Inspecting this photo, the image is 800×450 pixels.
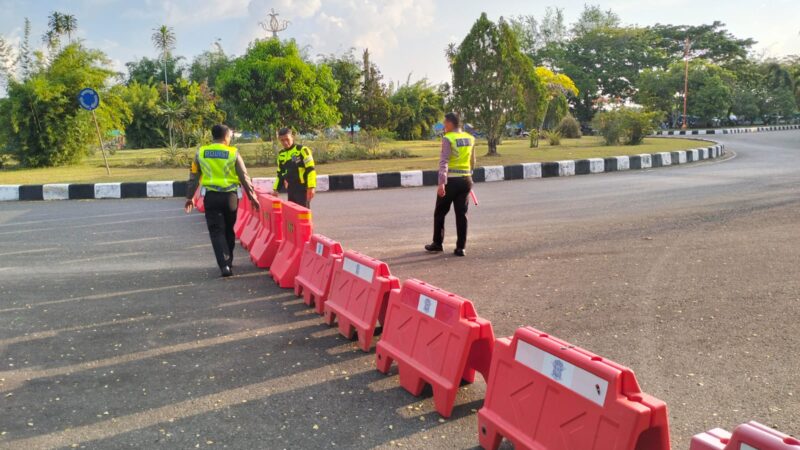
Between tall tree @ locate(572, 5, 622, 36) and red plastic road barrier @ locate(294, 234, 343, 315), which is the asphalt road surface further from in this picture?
tall tree @ locate(572, 5, 622, 36)

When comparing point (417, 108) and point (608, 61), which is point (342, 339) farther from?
point (608, 61)

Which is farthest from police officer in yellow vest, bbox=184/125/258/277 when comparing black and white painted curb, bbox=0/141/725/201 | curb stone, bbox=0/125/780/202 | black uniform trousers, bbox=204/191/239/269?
curb stone, bbox=0/125/780/202

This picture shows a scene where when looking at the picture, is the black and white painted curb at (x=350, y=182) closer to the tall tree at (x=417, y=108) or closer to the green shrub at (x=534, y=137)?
the green shrub at (x=534, y=137)

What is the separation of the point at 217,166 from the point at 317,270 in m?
2.07

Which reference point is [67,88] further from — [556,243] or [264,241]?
[556,243]

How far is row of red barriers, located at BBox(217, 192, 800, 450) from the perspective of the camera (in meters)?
2.42

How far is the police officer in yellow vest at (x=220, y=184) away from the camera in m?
6.82

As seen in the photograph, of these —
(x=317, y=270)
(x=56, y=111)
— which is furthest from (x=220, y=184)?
(x=56, y=111)

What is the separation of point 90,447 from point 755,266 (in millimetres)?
5880

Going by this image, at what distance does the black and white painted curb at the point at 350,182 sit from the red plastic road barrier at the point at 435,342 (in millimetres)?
10438

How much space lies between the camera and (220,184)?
270 inches

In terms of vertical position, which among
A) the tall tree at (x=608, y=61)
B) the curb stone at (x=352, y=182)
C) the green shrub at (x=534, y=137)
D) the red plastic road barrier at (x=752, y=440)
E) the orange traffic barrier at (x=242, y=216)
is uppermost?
the tall tree at (x=608, y=61)

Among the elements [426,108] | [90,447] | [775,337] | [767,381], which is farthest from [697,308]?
[426,108]

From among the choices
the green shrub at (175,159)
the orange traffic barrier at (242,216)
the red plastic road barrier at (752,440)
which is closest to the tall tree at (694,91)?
the green shrub at (175,159)
